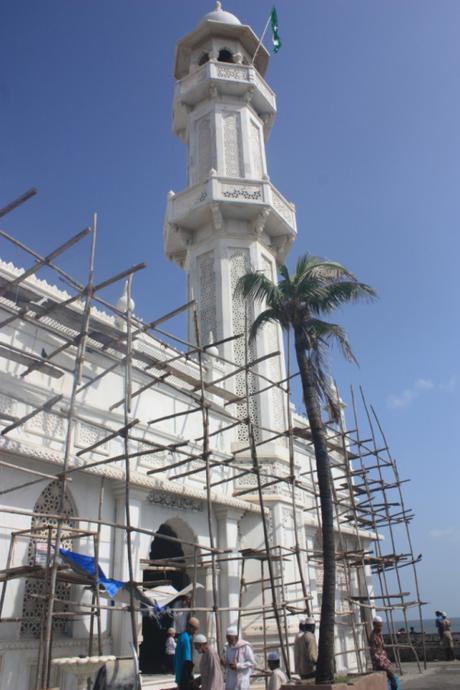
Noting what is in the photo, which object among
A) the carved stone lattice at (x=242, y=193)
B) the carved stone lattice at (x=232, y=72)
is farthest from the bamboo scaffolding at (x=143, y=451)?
the carved stone lattice at (x=232, y=72)

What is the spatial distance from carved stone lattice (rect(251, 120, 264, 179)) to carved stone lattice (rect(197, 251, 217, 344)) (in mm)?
3230

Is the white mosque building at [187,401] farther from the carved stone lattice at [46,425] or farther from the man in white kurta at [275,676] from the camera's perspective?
the man in white kurta at [275,676]

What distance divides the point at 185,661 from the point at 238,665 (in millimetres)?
695

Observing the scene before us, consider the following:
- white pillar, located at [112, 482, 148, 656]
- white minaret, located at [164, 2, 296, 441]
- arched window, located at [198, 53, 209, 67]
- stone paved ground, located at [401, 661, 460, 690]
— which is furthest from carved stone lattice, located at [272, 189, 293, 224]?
stone paved ground, located at [401, 661, 460, 690]

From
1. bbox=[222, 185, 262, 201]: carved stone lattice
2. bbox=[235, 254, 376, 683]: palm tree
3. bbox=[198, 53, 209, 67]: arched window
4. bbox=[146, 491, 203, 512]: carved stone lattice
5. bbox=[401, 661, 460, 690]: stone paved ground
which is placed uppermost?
bbox=[198, 53, 209, 67]: arched window

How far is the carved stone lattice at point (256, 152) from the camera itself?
1872 centimetres

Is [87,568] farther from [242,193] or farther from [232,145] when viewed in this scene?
[232,145]

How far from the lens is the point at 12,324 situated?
10422 millimetres

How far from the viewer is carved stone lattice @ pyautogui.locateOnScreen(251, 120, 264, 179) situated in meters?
18.7

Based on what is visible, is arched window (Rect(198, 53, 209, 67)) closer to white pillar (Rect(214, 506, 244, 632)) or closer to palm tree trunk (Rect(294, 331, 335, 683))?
palm tree trunk (Rect(294, 331, 335, 683))

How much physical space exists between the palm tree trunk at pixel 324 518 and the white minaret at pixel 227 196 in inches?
193

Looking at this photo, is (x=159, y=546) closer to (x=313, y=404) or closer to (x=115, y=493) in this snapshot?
(x=115, y=493)

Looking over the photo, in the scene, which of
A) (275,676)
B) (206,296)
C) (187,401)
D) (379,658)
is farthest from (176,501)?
(206,296)

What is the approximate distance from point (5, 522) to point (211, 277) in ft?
31.9
